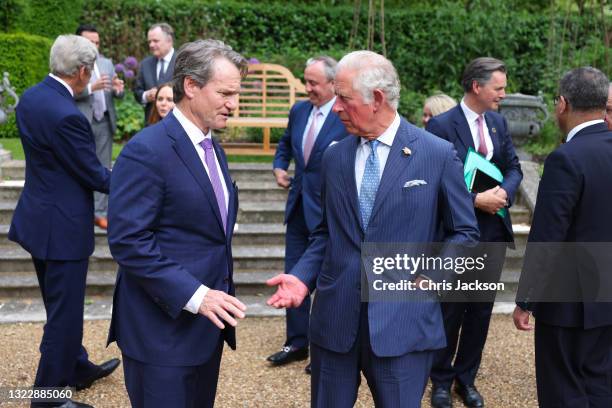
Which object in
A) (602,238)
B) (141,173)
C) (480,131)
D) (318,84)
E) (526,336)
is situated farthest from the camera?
(526,336)

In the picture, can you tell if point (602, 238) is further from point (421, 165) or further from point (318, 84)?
point (318, 84)

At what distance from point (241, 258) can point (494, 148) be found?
3.17 m

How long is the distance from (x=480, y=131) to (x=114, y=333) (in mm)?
2780

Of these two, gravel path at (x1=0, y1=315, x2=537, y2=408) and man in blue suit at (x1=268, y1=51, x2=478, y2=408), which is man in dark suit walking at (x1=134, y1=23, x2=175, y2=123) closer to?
gravel path at (x1=0, y1=315, x2=537, y2=408)

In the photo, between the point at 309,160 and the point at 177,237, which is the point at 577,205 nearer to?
the point at 177,237

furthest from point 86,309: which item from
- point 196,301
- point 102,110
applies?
point 196,301

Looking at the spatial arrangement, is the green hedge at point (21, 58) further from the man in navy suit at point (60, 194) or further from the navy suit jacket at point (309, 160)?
the man in navy suit at point (60, 194)

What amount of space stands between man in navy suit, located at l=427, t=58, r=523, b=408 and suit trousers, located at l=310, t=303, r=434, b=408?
1.72 m

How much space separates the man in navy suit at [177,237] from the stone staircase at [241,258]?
3474 mm

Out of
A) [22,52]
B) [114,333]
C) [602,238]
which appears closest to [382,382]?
[114,333]

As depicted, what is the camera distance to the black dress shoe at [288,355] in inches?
214

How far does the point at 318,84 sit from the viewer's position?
17.0ft

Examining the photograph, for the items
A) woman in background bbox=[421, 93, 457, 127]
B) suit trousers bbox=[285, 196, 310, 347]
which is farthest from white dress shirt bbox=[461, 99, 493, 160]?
suit trousers bbox=[285, 196, 310, 347]

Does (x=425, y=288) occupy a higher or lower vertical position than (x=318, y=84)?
lower
